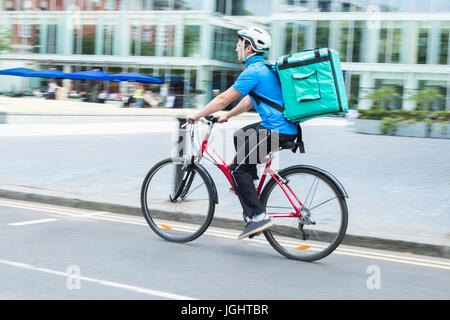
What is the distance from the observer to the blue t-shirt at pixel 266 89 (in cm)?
492

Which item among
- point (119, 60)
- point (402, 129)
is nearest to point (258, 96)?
point (402, 129)

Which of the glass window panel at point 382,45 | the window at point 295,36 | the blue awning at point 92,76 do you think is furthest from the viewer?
the window at point 295,36

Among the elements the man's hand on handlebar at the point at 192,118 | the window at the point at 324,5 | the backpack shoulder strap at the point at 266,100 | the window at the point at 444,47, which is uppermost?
the window at the point at 324,5

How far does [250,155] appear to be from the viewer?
5137mm

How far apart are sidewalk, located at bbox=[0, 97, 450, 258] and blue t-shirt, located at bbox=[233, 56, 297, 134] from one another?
72 centimetres

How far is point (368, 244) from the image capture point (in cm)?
579

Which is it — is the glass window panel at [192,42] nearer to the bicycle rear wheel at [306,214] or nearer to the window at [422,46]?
the window at [422,46]

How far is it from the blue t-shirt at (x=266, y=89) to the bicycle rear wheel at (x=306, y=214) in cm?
40

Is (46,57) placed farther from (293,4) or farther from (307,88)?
(307,88)

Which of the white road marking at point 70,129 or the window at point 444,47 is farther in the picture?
the window at point 444,47

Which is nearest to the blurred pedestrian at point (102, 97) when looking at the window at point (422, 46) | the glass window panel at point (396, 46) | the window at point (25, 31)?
the window at point (25, 31)

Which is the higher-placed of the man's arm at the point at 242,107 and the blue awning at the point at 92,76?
A: the blue awning at the point at 92,76

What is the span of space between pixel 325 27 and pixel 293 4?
2499 mm

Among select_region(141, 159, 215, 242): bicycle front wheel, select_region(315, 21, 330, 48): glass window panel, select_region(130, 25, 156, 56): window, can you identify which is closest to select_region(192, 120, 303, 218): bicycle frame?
select_region(141, 159, 215, 242): bicycle front wheel
